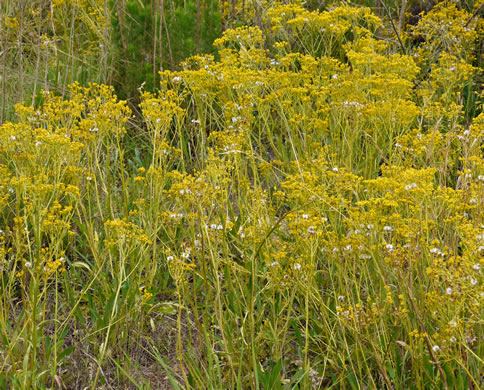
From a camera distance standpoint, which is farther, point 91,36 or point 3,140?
point 91,36

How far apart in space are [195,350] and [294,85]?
159 centimetres

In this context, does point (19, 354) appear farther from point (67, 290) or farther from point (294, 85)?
point (294, 85)

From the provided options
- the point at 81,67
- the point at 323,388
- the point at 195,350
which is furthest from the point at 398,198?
the point at 81,67

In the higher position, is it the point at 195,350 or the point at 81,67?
the point at 81,67

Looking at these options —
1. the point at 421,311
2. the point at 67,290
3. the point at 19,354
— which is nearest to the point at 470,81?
the point at 421,311

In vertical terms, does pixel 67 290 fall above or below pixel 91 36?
below

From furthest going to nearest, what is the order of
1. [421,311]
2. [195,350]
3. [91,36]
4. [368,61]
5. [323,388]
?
[91,36] < [368,61] < [195,350] < [323,388] < [421,311]

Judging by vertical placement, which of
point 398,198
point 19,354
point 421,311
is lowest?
point 19,354

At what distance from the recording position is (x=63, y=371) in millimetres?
2523

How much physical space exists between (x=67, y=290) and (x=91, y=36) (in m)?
2.87

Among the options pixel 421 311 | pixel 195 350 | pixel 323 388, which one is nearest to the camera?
pixel 421 311

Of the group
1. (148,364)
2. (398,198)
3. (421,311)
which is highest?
(398,198)

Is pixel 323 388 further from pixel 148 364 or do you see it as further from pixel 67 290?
pixel 67 290

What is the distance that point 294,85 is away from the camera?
11.4ft
